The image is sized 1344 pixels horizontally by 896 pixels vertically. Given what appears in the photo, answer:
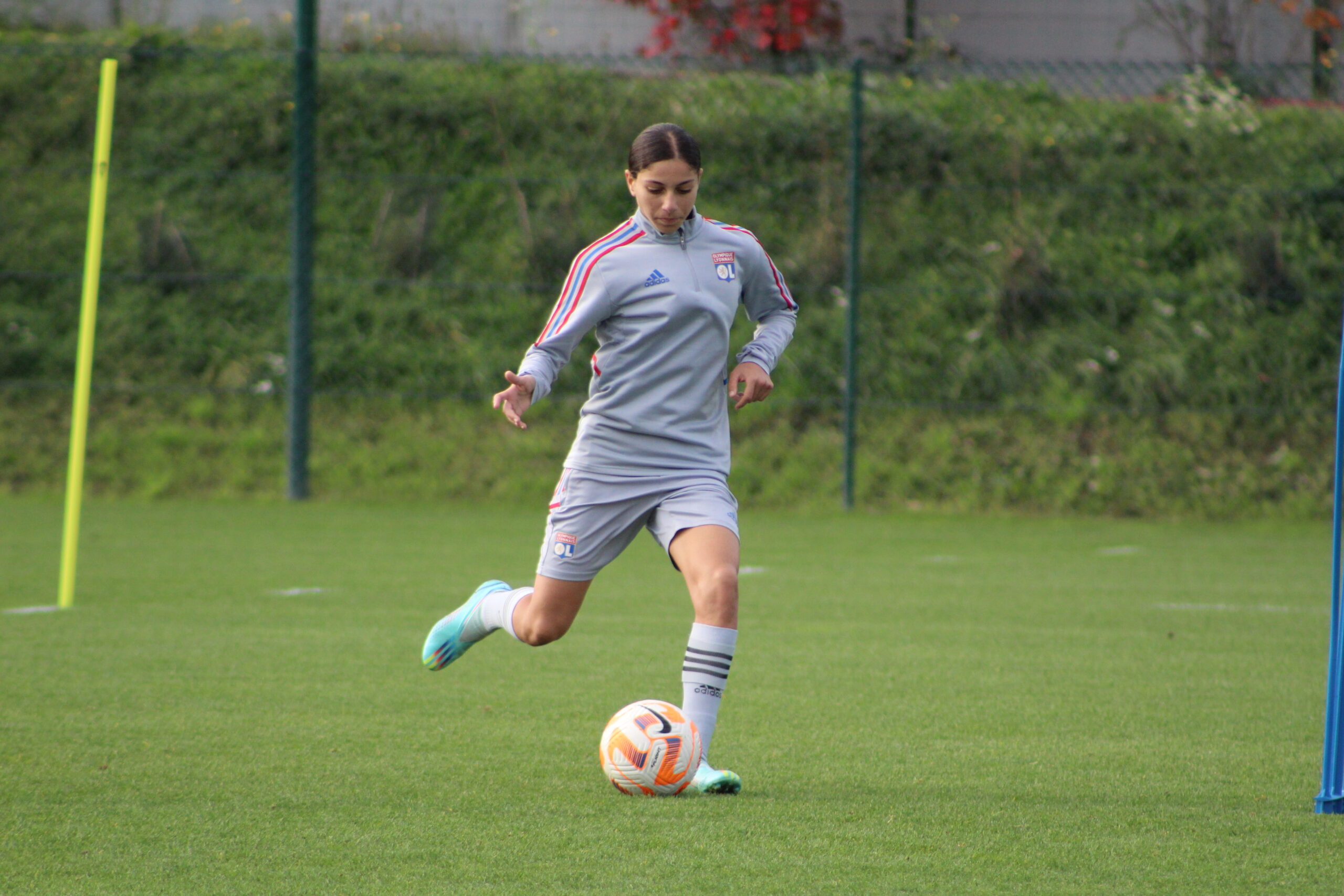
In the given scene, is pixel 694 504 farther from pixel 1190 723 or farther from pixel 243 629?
pixel 243 629

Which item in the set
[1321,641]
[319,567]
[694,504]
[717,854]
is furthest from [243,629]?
[1321,641]

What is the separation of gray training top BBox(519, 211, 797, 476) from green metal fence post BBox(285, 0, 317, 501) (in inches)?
325

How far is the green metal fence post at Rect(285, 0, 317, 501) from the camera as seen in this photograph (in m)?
12.0

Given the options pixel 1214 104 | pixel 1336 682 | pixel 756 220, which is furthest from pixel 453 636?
pixel 1214 104

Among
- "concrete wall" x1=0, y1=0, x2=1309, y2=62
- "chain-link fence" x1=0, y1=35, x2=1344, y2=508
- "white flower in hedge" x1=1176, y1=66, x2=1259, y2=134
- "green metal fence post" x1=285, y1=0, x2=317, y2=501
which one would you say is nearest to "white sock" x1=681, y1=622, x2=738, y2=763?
"chain-link fence" x1=0, y1=35, x2=1344, y2=508

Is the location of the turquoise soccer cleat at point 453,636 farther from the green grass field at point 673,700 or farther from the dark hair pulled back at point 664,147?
the dark hair pulled back at point 664,147

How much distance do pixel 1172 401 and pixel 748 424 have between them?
3420 millimetres

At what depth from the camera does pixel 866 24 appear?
49.4 ft

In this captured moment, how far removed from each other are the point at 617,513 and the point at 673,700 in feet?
3.70

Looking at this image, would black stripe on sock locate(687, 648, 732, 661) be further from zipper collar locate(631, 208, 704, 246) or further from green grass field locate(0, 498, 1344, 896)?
zipper collar locate(631, 208, 704, 246)

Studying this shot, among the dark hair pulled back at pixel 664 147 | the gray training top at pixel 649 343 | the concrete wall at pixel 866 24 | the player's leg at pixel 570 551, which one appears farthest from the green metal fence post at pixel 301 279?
the dark hair pulled back at pixel 664 147

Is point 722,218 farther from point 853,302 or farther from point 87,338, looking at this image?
point 87,338

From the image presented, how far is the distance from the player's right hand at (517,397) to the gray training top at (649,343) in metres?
0.12

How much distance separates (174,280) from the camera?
1320 centimetres
